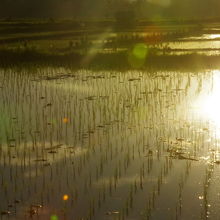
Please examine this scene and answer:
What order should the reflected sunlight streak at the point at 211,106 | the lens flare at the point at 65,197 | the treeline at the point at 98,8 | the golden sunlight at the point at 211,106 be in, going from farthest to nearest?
the treeline at the point at 98,8, the golden sunlight at the point at 211,106, the reflected sunlight streak at the point at 211,106, the lens flare at the point at 65,197

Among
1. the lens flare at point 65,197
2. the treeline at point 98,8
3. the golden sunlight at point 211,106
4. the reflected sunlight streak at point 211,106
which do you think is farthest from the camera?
the treeline at point 98,8

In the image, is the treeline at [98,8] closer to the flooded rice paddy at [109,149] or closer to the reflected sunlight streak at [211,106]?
the reflected sunlight streak at [211,106]

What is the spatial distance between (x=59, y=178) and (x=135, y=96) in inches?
169

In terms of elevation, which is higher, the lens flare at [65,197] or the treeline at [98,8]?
the treeline at [98,8]

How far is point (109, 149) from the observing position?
665 cm

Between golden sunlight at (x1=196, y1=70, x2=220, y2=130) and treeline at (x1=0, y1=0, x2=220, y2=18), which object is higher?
treeline at (x1=0, y1=0, x2=220, y2=18)

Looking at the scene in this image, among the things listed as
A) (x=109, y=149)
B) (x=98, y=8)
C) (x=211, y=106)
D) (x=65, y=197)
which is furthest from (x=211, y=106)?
(x=98, y=8)

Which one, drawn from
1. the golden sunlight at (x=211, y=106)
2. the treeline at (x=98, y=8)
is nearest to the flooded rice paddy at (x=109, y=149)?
the golden sunlight at (x=211, y=106)

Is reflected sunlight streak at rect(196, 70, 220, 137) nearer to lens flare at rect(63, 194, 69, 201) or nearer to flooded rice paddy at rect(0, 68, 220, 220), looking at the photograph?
flooded rice paddy at rect(0, 68, 220, 220)

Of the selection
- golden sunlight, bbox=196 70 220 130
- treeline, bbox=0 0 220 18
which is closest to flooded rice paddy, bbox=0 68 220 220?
golden sunlight, bbox=196 70 220 130

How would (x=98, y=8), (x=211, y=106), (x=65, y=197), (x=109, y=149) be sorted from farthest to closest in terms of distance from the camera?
(x=98, y=8) < (x=211, y=106) < (x=109, y=149) < (x=65, y=197)

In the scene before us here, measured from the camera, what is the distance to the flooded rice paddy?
16.1 feet

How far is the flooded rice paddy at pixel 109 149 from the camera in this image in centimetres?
489

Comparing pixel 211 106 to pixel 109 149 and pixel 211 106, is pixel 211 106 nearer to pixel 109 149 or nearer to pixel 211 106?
pixel 211 106
